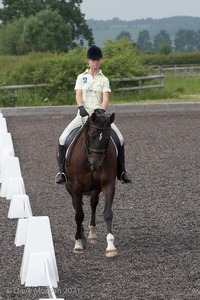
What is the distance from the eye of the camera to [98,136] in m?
8.16

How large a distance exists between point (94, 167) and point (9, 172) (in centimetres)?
471

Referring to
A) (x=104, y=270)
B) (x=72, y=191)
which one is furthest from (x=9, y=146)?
(x=104, y=270)

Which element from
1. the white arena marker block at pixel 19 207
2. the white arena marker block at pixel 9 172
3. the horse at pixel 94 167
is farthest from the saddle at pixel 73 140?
the white arena marker block at pixel 9 172

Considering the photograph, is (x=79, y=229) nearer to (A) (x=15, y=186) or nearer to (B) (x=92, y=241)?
(B) (x=92, y=241)

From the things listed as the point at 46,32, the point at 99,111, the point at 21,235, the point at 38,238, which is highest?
the point at 99,111

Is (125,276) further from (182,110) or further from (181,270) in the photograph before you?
(182,110)

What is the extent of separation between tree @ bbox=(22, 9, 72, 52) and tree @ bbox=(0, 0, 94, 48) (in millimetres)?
10509

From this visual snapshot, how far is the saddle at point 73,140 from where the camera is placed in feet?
28.9

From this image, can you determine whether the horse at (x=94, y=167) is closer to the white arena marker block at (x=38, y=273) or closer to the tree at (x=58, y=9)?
the white arena marker block at (x=38, y=273)

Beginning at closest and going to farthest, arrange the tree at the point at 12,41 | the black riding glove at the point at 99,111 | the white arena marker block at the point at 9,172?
the black riding glove at the point at 99,111 → the white arena marker block at the point at 9,172 → the tree at the point at 12,41

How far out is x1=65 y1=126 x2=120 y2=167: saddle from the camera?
28.9 ft

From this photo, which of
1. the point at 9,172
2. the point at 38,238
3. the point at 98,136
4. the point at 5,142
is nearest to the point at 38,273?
the point at 38,238

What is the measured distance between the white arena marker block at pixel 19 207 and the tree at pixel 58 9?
98.8 m

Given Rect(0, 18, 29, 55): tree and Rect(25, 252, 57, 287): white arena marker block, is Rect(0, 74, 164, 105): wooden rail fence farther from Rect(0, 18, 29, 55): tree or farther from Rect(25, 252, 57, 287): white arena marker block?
Rect(0, 18, 29, 55): tree
